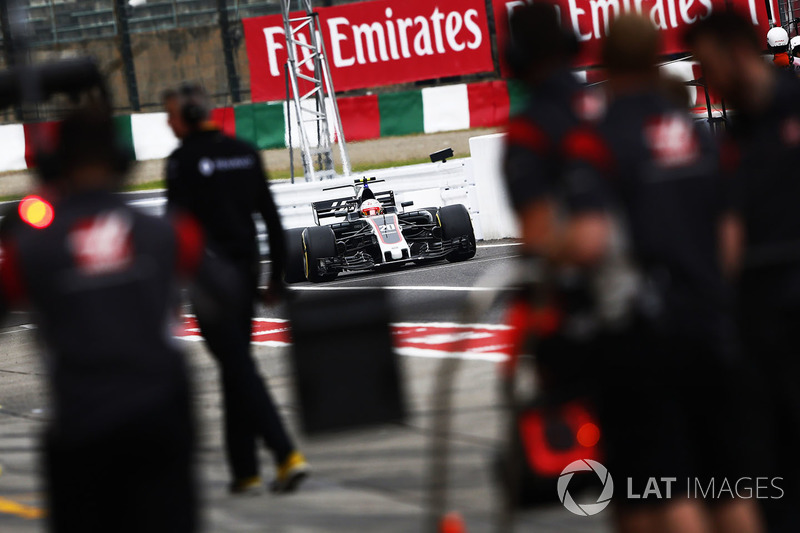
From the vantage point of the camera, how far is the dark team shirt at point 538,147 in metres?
2.97

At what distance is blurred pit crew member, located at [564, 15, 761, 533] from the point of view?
9.80 ft

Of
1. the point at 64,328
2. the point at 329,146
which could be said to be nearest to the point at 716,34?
the point at 64,328

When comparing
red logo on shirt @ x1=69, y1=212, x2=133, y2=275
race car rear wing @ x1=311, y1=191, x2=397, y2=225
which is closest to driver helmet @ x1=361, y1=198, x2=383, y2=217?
race car rear wing @ x1=311, y1=191, x2=397, y2=225

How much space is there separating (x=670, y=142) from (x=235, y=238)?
2.94m

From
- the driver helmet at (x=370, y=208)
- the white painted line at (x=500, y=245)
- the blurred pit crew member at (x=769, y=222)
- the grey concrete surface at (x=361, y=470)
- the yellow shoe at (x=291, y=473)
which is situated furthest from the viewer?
the white painted line at (x=500, y=245)

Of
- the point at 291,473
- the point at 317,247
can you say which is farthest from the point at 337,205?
the point at 291,473

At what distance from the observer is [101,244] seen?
2.93 m

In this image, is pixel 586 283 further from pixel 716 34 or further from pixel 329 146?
pixel 329 146

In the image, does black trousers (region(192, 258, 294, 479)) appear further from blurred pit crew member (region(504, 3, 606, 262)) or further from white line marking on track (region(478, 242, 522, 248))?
white line marking on track (region(478, 242, 522, 248))

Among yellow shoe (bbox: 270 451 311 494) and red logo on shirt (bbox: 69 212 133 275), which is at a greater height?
red logo on shirt (bbox: 69 212 133 275)

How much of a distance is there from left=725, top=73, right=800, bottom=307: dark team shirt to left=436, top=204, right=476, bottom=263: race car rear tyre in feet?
40.0

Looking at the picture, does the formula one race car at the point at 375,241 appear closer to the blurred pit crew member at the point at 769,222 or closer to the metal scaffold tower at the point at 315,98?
the metal scaffold tower at the point at 315,98

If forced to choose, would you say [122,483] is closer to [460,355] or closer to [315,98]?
[460,355]

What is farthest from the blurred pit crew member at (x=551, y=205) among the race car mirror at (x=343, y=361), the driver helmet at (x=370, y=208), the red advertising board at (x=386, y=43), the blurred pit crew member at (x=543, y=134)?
the red advertising board at (x=386, y=43)
